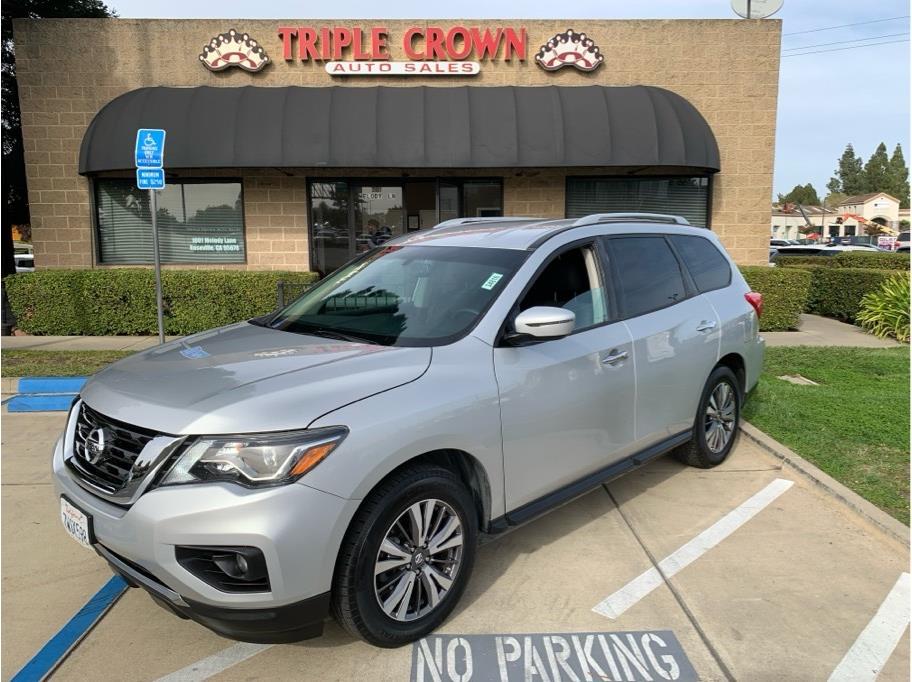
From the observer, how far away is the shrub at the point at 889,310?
34.9 feet

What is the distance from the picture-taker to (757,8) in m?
12.3

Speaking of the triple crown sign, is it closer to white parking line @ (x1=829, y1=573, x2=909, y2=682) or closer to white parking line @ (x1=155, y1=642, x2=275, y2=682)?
white parking line @ (x1=155, y1=642, x2=275, y2=682)

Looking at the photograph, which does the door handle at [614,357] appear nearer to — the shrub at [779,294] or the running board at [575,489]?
the running board at [575,489]

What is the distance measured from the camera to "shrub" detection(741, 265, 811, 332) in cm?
1141

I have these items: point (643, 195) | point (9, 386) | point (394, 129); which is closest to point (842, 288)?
point (643, 195)

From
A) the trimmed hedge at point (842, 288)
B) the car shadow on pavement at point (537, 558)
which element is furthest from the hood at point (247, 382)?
the trimmed hedge at point (842, 288)

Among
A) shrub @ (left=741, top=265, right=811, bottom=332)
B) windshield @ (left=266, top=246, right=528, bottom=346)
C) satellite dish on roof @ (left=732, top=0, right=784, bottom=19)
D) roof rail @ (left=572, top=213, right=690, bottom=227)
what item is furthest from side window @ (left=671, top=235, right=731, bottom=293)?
satellite dish on roof @ (left=732, top=0, right=784, bottom=19)

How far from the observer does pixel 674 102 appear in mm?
11594

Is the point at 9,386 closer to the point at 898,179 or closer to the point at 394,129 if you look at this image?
the point at 394,129

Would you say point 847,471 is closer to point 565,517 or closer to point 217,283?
point 565,517

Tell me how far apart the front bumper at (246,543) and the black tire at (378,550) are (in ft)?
0.27

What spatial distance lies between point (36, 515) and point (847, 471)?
5.54 m

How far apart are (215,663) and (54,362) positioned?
7.27 m

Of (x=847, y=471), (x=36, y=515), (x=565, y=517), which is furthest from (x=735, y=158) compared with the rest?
(x=36, y=515)
